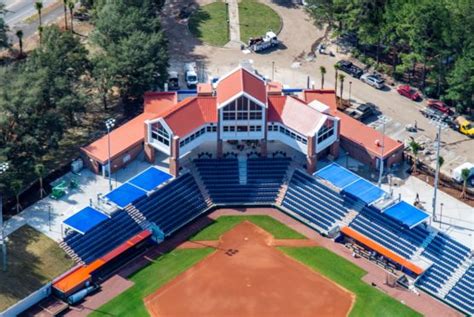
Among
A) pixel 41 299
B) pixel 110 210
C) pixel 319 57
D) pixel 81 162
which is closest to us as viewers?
pixel 41 299

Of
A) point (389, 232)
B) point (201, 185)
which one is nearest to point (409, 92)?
point (389, 232)

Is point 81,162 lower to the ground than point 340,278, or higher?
higher

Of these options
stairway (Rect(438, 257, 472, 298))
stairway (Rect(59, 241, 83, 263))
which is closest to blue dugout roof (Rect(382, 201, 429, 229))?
stairway (Rect(438, 257, 472, 298))

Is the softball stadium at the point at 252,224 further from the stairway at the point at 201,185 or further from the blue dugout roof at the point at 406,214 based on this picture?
the stairway at the point at 201,185

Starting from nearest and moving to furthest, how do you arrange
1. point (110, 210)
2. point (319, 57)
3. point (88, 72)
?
point (110, 210), point (88, 72), point (319, 57)

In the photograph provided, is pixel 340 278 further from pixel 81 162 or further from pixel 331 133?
pixel 81 162

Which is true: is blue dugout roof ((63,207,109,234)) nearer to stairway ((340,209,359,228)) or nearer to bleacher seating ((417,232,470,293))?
stairway ((340,209,359,228))

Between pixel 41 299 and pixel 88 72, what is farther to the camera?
pixel 88 72

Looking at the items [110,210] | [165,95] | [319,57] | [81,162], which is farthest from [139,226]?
[319,57]
